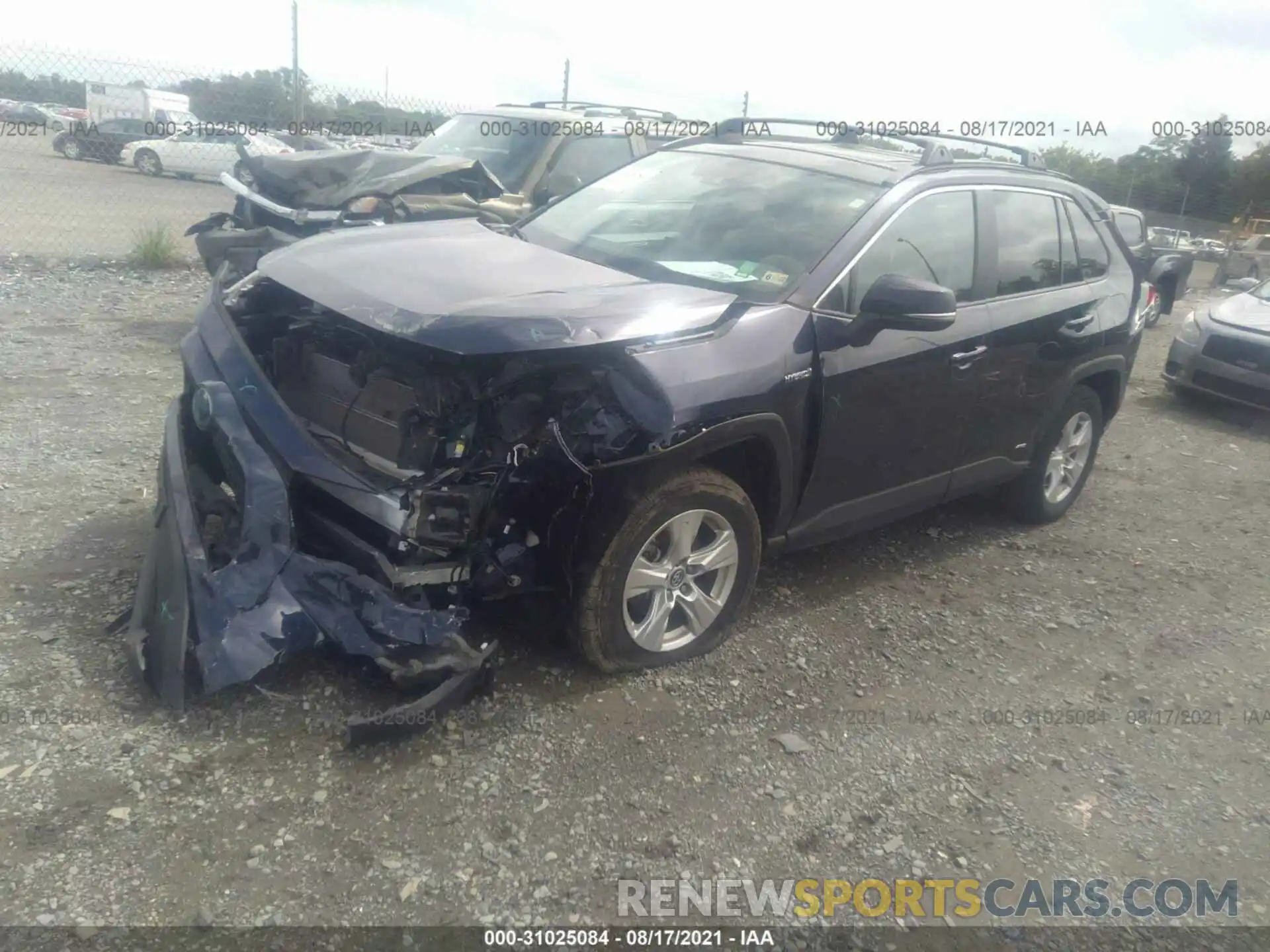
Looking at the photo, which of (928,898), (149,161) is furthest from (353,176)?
(149,161)

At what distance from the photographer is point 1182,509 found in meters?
5.96

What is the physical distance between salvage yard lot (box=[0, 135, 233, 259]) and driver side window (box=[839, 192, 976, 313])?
331 inches

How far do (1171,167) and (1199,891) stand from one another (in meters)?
34.8

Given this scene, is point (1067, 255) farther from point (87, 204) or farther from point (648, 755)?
point (87, 204)

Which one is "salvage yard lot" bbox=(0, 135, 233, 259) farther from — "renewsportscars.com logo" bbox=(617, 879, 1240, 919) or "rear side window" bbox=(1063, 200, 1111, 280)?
Answer: "renewsportscars.com logo" bbox=(617, 879, 1240, 919)

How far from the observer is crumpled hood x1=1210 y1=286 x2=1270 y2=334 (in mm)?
8344

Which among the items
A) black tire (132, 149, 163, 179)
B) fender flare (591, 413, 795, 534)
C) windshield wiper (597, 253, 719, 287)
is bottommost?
black tire (132, 149, 163, 179)

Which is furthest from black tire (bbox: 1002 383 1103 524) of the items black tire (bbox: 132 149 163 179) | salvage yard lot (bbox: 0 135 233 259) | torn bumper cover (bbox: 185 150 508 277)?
black tire (bbox: 132 149 163 179)

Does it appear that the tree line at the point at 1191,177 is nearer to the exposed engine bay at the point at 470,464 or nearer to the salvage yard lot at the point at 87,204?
the salvage yard lot at the point at 87,204

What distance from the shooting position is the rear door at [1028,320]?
4.39 metres

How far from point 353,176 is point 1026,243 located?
4831 millimetres

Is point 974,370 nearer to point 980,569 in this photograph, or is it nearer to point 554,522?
point 980,569

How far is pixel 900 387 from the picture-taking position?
12.7 ft

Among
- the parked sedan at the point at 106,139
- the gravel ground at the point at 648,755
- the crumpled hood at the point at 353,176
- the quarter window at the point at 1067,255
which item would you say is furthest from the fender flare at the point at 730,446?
the parked sedan at the point at 106,139
